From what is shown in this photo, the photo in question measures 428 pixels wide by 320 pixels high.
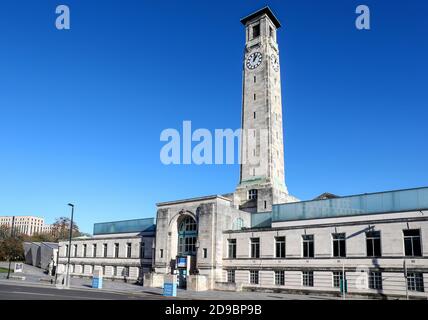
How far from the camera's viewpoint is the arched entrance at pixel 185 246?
4906 centimetres

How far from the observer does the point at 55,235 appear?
119562mm

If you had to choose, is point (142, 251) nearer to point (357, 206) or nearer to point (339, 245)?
point (339, 245)

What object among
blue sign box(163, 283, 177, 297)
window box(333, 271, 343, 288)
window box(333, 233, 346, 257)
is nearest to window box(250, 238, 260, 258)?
window box(333, 233, 346, 257)

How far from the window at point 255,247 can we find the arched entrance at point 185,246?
7.78 metres

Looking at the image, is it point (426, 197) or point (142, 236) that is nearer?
point (426, 197)

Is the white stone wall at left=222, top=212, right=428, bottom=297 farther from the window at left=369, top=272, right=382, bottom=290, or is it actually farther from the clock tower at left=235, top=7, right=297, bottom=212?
the clock tower at left=235, top=7, right=297, bottom=212

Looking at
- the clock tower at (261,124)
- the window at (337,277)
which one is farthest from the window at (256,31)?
the window at (337,277)

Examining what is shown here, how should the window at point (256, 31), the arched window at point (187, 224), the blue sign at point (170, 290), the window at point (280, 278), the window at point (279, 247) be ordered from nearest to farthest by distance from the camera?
the blue sign at point (170, 290) < the window at point (280, 278) < the window at point (279, 247) < the arched window at point (187, 224) < the window at point (256, 31)

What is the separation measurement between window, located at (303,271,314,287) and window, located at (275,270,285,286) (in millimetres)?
2526

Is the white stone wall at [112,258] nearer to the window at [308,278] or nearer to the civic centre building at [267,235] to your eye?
the civic centre building at [267,235]
